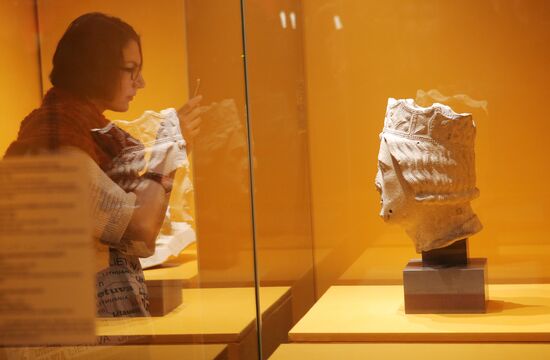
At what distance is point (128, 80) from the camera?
3.78 ft

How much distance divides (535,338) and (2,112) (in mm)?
1405

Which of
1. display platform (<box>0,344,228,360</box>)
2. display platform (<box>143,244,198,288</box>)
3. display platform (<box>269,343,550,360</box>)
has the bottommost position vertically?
display platform (<box>269,343,550,360</box>)

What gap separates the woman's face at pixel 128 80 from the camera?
1.14 meters

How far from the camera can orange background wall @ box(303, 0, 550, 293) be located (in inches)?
82.9

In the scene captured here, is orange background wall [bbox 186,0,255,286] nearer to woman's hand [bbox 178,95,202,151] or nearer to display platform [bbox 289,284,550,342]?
woman's hand [bbox 178,95,202,151]

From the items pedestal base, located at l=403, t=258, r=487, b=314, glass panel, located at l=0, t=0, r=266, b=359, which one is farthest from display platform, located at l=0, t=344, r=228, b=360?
pedestal base, located at l=403, t=258, r=487, b=314

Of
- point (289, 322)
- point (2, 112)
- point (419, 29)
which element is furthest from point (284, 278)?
point (2, 112)

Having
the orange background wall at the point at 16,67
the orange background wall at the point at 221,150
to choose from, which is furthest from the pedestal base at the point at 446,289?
the orange background wall at the point at 16,67

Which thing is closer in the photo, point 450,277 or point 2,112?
point 2,112

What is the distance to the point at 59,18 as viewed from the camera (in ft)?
3.60

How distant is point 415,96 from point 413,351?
83 cm

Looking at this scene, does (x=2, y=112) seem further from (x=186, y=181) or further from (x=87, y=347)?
(x=186, y=181)

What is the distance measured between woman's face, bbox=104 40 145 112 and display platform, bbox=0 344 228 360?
1.20 ft

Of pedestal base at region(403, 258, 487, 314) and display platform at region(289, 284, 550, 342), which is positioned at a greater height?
pedestal base at region(403, 258, 487, 314)
